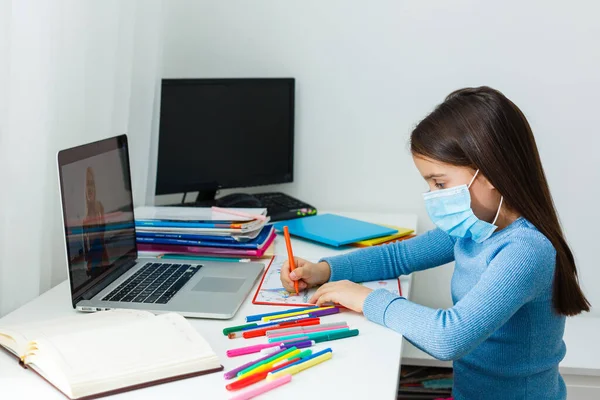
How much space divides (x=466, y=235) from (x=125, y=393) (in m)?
0.66

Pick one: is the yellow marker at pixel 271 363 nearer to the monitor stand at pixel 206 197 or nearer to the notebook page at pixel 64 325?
the notebook page at pixel 64 325

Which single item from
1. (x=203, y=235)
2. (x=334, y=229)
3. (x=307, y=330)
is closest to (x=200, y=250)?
(x=203, y=235)

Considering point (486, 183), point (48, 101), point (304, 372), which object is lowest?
point (304, 372)

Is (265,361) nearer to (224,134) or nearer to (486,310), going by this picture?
(486,310)

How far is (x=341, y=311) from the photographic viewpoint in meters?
1.26

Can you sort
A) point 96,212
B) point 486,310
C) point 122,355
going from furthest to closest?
point 96,212 → point 486,310 → point 122,355

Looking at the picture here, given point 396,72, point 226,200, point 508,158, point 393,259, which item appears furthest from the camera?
point 396,72

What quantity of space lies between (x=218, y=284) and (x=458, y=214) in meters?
0.47

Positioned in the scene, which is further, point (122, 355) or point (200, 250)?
point (200, 250)

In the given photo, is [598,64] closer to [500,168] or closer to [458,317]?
[500,168]

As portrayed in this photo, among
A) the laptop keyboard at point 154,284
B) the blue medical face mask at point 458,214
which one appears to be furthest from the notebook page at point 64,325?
the blue medical face mask at point 458,214

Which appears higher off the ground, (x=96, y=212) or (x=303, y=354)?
(x=96, y=212)

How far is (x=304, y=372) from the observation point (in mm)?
1016

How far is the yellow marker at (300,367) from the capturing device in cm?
98
